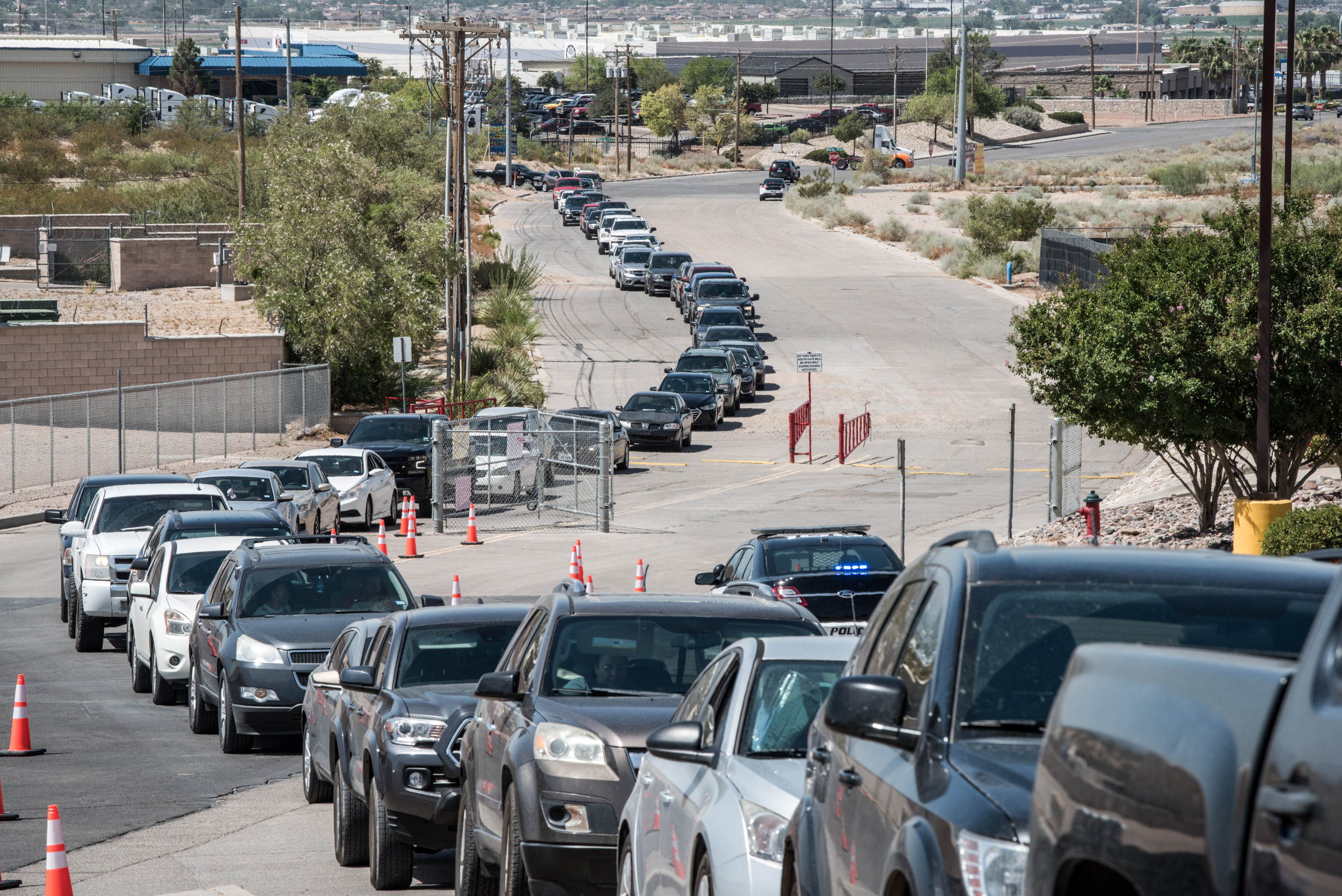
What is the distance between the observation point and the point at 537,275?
69.4 metres

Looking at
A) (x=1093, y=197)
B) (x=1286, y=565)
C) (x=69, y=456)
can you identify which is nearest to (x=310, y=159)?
(x=69, y=456)

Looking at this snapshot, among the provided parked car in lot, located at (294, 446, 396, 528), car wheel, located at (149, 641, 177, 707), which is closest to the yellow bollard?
car wheel, located at (149, 641, 177, 707)

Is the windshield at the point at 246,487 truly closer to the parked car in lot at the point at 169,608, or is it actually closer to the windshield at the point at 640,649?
the parked car in lot at the point at 169,608

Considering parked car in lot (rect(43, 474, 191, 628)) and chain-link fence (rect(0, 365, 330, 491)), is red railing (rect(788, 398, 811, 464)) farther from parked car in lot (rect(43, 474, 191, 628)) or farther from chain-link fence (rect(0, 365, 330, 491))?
parked car in lot (rect(43, 474, 191, 628))

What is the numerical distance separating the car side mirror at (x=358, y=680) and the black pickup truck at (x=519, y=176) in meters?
104

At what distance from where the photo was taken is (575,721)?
26.2ft

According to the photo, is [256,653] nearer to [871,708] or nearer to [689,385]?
[871,708]

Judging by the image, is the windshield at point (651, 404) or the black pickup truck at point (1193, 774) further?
the windshield at point (651, 404)

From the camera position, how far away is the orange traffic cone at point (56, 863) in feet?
26.5

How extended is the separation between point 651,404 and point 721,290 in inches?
628

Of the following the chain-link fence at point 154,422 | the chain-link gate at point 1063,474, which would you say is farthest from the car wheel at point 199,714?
the chain-link fence at point 154,422

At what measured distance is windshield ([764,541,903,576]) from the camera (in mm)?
Answer: 17656

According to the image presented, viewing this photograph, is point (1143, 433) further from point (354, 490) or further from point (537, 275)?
point (537, 275)

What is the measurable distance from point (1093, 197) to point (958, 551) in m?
96.1
